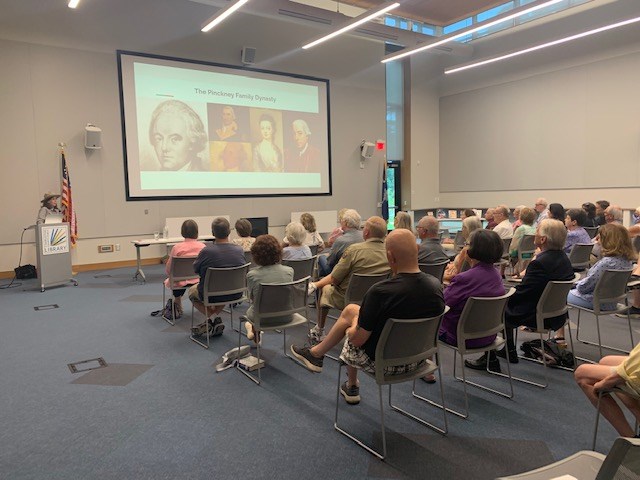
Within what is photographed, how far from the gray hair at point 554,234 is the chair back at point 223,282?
2509mm

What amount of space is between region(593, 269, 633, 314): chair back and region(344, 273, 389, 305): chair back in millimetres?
1692

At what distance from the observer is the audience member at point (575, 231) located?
5.48 m

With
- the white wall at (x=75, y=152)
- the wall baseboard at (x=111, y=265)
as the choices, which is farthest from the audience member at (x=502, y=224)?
the wall baseboard at (x=111, y=265)

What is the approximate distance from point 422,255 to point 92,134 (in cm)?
642

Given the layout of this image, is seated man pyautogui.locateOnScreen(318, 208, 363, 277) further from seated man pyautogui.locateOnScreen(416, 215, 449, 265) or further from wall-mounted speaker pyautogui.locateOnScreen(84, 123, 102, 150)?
wall-mounted speaker pyautogui.locateOnScreen(84, 123, 102, 150)

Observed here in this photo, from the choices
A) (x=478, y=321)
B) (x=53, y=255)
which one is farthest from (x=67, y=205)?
(x=478, y=321)

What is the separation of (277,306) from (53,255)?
4.96 metres

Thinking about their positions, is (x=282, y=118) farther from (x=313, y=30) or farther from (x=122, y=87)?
(x=122, y=87)

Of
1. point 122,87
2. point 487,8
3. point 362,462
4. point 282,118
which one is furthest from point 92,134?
point 487,8

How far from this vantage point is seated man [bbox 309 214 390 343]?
3.62 meters

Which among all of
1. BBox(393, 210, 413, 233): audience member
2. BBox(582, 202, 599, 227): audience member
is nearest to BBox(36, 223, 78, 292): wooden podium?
BBox(393, 210, 413, 233): audience member

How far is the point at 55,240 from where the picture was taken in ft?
21.8

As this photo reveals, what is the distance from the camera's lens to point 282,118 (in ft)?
32.3

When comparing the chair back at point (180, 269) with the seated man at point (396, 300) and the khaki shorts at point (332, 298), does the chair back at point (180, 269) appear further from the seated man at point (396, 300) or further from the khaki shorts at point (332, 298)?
the seated man at point (396, 300)
